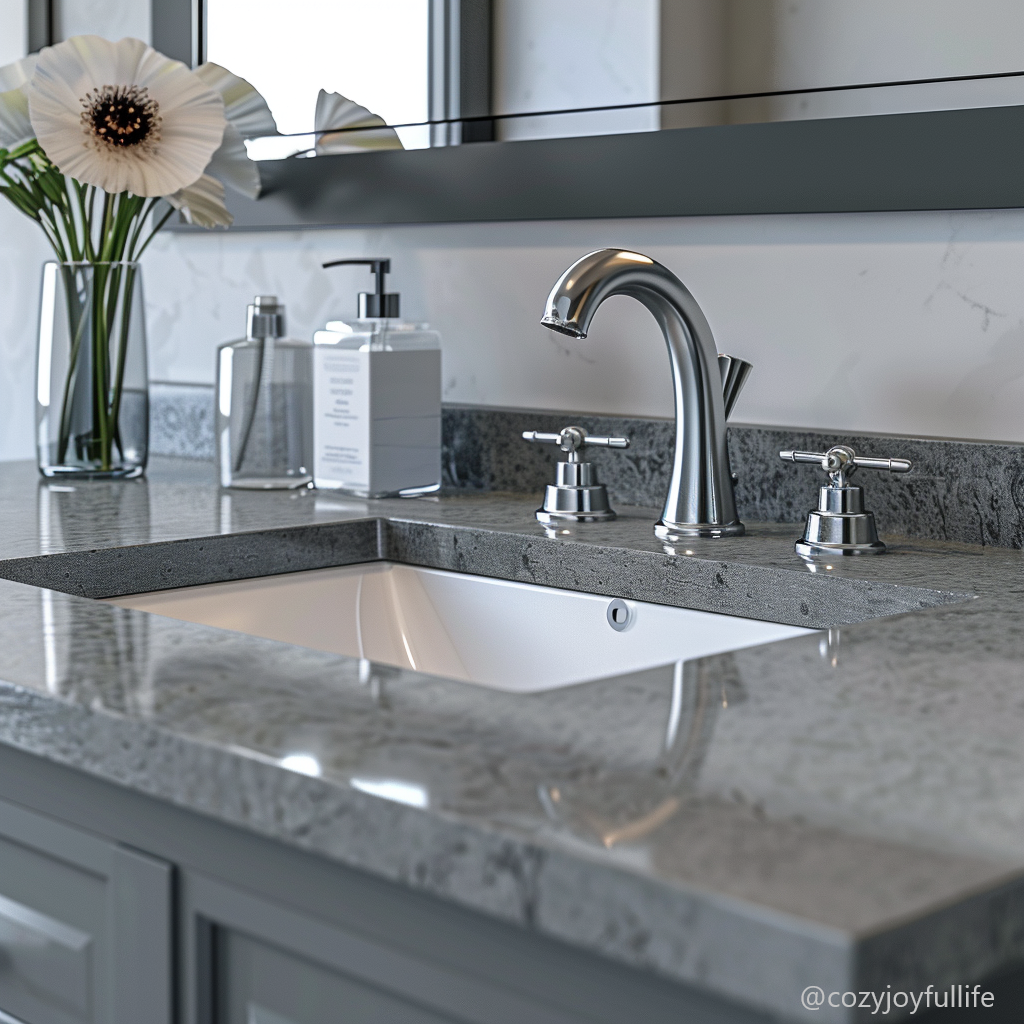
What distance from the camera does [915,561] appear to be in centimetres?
86

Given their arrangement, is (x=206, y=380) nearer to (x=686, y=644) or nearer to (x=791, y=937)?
(x=686, y=644)

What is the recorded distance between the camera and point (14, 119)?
1230mm

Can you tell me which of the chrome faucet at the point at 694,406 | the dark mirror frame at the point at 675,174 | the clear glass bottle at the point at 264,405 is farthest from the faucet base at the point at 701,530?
the clear glass bottle at the point at 264,405

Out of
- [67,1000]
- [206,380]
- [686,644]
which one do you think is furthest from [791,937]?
[206,380]

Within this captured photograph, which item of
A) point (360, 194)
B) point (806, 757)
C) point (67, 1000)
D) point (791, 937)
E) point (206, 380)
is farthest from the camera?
point (206, 380)

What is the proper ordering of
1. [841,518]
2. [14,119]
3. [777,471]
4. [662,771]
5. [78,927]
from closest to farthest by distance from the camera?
[662,771], [78,927], [841,518], [777,471], [14,119]

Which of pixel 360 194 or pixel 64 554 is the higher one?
pixel 360 194

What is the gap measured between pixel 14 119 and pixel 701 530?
2.43ft

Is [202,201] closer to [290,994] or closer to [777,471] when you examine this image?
[777,471]

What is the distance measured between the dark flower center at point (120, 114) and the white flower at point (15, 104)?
10 cm

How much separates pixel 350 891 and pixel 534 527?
542mm

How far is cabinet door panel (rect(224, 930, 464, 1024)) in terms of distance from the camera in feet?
1.52
